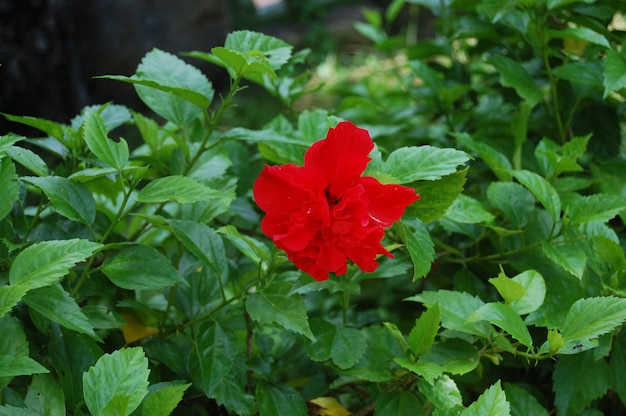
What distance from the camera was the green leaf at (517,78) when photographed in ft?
3.93

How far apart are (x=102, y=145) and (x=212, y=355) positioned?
0.91 ft

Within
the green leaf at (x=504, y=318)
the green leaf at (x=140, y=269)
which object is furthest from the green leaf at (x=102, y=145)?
the green leaf at (x=504, y=318)

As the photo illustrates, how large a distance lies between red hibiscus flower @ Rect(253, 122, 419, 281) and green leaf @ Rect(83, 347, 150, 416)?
0.19 metres

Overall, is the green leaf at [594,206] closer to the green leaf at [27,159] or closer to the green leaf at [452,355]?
the green leaf at [452,355]

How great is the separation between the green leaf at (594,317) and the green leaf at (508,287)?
0.21ft

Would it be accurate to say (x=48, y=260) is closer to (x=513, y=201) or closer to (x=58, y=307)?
(x=58, y=307)

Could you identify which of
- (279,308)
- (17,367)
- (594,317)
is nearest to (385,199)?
(279,308)

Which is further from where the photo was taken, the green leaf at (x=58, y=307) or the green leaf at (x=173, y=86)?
the green leaf at (x=173, y=86)

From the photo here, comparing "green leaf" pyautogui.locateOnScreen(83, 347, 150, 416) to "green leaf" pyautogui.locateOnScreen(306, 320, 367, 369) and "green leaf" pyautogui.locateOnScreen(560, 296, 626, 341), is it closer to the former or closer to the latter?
"green leaf" pyautogui.locateOnScreen(306, 320, 367, 369)

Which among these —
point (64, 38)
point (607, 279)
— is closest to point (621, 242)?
point (607, 279)

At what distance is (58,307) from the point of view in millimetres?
758

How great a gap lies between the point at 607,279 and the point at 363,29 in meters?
1.05

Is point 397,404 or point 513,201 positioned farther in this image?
point 513,201

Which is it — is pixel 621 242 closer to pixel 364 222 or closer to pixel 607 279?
pixel 607 279
